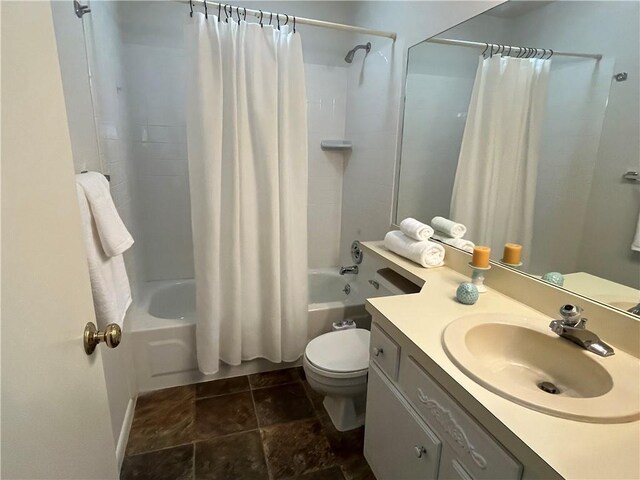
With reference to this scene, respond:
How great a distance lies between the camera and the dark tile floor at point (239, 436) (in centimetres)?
150

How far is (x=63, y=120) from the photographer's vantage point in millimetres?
629

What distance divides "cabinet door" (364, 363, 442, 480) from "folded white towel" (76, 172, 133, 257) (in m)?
0.97

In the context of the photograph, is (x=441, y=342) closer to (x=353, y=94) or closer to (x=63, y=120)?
(x=63, y=120)

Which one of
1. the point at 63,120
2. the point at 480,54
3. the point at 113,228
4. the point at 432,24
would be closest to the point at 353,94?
the point at 432,24

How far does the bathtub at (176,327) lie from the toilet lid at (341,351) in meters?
0.28

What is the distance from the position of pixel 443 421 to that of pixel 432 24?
1.81 meters

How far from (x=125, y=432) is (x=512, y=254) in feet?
6.07

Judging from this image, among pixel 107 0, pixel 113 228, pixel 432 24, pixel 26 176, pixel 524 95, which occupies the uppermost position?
pixel 107 0

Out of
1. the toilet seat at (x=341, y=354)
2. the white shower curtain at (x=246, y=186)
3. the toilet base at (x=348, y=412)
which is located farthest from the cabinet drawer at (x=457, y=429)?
the white shower curtain at (x=246, y=186)

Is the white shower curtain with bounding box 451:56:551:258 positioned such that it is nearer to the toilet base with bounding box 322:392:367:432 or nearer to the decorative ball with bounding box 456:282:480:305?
the decorative ball with bounding box 456:282:480:305

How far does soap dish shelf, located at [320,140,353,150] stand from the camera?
271 cm

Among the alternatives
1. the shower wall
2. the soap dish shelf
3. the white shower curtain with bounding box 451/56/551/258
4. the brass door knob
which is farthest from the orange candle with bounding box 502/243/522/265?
the shower wall

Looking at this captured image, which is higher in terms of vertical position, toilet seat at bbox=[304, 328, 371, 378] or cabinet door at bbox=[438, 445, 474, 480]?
cabinet door at bbox=[438, 445, 474, 480]

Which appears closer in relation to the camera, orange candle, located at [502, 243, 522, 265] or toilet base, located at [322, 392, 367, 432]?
orange candle, located at [502, 243, 522, 265]
